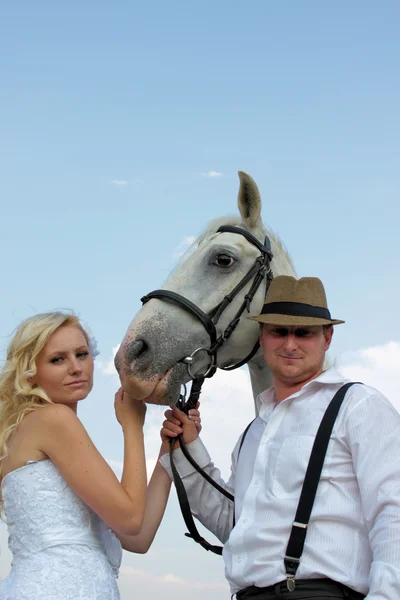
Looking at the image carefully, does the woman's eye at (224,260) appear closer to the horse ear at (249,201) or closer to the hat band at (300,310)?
the horse ear at (249,201)

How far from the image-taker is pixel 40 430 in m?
3.13

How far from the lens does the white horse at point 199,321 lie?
3.60 m

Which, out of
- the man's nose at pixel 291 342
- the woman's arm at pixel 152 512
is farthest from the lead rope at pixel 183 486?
the man's nose at pixel 291 342

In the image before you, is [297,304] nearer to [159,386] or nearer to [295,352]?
[295,352]

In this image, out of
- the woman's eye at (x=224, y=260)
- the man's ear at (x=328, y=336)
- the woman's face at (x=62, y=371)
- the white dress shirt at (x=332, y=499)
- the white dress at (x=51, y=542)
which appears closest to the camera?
the white dress shirt at (x=332, y=499)

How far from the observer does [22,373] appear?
330cm

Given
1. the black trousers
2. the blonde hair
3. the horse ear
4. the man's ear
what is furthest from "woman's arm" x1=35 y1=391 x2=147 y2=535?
the horse ear

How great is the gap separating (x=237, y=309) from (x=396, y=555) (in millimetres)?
1726

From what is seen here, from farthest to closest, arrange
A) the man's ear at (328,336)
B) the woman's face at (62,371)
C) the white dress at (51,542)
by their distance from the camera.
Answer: the woman's face at (62,371) → the man's ear at (328,336) → the white dress at (51,542)

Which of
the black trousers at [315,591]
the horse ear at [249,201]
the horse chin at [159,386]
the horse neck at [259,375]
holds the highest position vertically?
the horse ear at [249,201]

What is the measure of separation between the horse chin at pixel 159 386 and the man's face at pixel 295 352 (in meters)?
0.71

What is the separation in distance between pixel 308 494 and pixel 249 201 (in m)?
2.06

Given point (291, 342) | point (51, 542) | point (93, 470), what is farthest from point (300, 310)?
point (51, 542)

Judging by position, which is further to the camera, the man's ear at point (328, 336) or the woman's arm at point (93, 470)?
the man's ear at point (328, 336)
